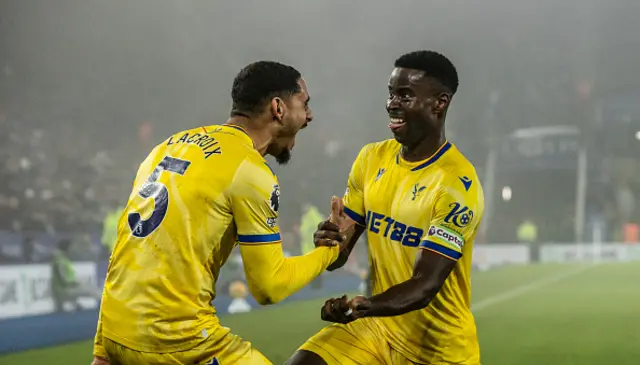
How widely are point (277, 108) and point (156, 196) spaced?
0.55m

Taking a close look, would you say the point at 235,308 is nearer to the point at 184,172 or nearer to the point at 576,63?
the point at 576,63

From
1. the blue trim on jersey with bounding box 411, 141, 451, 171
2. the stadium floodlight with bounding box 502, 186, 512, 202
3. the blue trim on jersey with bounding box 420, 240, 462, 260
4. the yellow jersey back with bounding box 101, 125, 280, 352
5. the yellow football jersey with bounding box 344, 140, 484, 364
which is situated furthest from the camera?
the stadium floodlight with bounding box 502, 186, 512, 202

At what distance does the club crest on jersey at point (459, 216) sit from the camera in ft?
9.63

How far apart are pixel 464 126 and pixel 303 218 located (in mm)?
3776

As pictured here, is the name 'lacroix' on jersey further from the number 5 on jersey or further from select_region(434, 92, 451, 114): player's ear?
select_region(434, 92, 451, 114): player's ear

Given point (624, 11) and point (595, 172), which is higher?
point (624, 11)

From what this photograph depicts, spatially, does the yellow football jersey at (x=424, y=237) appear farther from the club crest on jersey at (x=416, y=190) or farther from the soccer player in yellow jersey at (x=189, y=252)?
the soccer player in yellow jersey at (x=189, y=252)

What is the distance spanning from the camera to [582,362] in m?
8.59

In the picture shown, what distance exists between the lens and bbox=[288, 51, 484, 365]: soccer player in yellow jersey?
2943mm

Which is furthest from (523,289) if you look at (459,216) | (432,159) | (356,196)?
(459,216)

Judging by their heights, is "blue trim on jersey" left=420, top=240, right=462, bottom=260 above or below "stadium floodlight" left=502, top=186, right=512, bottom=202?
above

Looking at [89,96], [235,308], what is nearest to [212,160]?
[235,308]

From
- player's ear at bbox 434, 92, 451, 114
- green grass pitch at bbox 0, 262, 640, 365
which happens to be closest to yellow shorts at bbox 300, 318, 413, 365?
player's ear at bbox 434, 92, 451, 114

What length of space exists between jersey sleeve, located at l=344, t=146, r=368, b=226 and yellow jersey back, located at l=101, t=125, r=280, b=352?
86 centimetres
